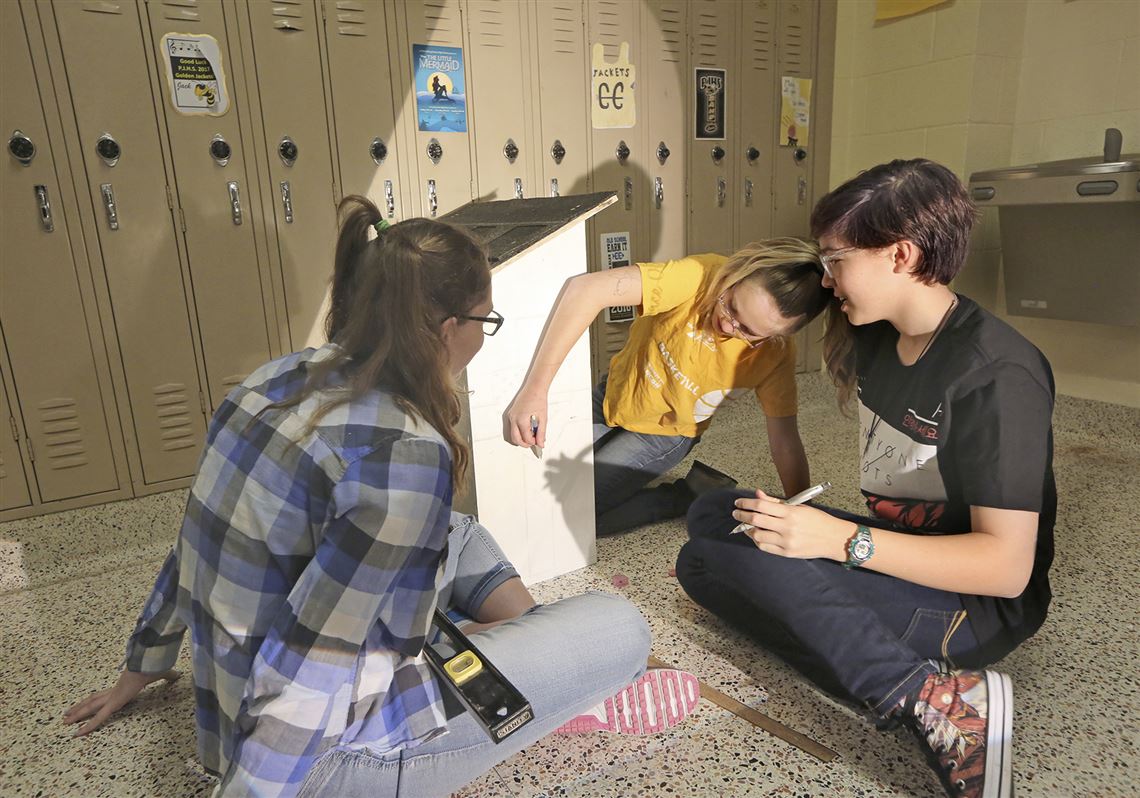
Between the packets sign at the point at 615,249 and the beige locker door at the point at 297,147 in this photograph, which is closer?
the beige locker door at the point at 297,147

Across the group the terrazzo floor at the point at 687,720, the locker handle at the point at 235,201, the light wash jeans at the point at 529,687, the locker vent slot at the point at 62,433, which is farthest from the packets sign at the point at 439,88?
the light wash jeans at the point at 529,687

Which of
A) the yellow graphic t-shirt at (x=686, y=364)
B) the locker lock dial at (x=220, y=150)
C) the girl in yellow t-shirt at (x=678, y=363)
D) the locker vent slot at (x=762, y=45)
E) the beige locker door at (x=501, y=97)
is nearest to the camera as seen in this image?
the girl in yellow t-shirt at (x=678, y=363)

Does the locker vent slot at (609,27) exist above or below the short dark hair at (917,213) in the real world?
above

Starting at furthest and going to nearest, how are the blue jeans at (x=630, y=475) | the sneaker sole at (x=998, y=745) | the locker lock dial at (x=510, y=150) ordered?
the locker lock dial at (x=510, y=150), the blue jeans at (x=630, y=475), the sneaker sole at (x=998, y=745)

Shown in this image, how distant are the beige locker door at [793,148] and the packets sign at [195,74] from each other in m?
2.55

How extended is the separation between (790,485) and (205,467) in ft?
4.78

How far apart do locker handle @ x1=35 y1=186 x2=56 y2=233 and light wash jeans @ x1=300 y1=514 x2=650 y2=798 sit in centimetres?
213

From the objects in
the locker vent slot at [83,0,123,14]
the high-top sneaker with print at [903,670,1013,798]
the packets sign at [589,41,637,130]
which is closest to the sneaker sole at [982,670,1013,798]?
the high-top sneaker with print at [903,670,1013,798]

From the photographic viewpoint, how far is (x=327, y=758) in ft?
3.13

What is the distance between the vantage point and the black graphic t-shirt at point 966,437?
117 centimetres

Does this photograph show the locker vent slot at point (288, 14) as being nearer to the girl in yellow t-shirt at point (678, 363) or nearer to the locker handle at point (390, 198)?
the locker handle at point (390, 198)

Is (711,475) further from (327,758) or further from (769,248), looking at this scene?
(327,758)

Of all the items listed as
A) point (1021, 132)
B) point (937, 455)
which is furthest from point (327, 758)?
point (1021, 132)

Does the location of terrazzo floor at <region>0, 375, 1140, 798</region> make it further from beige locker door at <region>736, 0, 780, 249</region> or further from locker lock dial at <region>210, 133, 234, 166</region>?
beige locker door at <region>736, 0, 780, 249</region>
